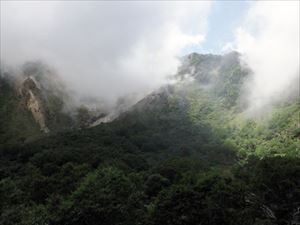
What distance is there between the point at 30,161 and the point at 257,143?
3689 inches

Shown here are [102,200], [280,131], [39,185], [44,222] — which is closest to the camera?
[44,222]

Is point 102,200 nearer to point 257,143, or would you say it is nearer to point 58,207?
point 58,207

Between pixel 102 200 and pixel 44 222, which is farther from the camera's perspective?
pixel 102 200

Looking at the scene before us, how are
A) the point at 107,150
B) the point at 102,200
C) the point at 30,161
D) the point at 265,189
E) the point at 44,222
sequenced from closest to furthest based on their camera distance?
1. the point at 44,222
2. the point at 102,200
3. the point at 265,189
4. the point at 30,161
5. the point at 107,150

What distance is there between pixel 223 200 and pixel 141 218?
1274cm

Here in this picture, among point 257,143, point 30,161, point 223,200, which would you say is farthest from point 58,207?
point 257,143

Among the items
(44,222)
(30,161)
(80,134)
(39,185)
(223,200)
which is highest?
(80,134)

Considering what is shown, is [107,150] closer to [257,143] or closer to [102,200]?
[257,143]

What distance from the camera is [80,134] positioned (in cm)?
17688

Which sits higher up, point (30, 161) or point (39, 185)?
point (30, 161)

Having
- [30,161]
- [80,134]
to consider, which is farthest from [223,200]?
[80,134]

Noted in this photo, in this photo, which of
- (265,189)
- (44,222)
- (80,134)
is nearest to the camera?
(44,222)

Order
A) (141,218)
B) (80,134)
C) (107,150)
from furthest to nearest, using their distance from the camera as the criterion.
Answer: (80,134) < (107,150) < (141,218)

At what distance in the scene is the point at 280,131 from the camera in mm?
195250
